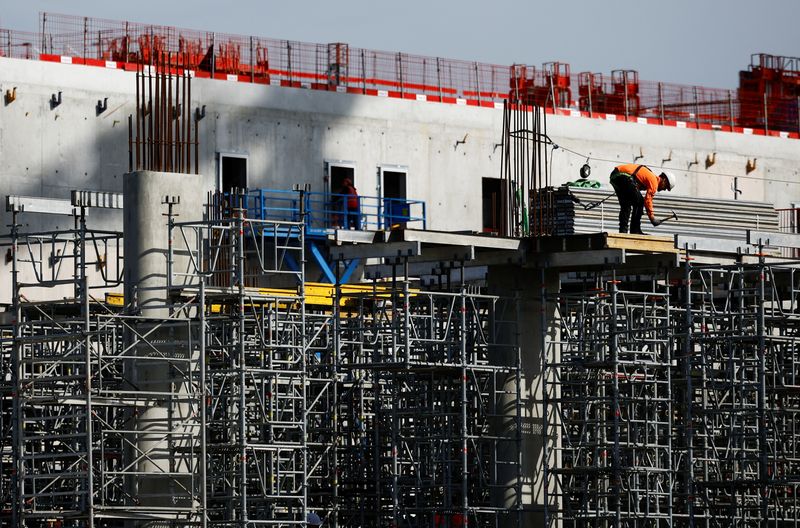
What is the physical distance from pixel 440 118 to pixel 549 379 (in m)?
16.2

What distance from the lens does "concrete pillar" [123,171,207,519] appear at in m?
29.9

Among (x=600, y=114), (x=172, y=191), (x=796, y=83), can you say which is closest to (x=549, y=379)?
(x=172, y=191)

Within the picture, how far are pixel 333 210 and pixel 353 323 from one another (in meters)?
9.30

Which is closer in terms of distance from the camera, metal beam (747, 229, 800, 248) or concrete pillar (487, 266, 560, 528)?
concrete pillar (487, 266, 560, 528)

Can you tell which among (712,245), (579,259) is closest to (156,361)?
(579,259)

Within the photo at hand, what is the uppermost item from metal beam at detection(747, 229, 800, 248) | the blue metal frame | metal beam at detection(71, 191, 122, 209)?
the blue metal frame

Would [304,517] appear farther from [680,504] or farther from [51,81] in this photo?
[51,81]

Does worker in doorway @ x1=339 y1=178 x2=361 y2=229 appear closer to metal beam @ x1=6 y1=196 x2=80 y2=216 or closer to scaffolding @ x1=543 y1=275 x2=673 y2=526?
scaffolding @ x1=543 y1=275 x2=673 y2=526

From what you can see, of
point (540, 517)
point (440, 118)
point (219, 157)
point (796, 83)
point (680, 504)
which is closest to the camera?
point (540, 517)

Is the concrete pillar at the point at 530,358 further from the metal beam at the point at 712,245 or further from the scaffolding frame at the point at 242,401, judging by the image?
the metal beam at the point at 712,245

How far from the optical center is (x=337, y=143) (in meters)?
48.7

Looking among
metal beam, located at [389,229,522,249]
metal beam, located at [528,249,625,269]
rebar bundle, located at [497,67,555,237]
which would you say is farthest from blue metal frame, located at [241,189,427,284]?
metal beam, located at [389,229,522,249]

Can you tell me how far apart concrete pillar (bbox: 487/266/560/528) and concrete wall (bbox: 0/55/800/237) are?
45.6 ft

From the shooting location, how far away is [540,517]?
3372 cm
